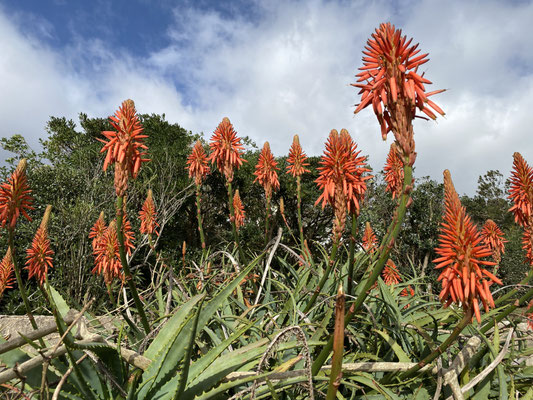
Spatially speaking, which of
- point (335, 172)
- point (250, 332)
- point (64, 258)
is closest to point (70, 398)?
point (250, 332)

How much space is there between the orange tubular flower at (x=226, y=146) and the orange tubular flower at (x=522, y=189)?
8.09 feet

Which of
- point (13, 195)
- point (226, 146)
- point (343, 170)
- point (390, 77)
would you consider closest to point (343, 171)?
point (343, 170)

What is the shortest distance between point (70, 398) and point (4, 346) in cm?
45

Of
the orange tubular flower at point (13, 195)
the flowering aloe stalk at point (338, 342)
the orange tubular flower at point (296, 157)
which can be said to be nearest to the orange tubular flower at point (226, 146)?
the orange tubular flower at point (296, 157)

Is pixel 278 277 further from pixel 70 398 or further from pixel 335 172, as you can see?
pixel 70 398

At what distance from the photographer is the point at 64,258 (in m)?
8.71

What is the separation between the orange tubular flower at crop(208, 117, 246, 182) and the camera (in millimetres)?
3643

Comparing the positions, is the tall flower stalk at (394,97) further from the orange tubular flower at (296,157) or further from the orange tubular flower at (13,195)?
the orange tubular flower at (296,157)

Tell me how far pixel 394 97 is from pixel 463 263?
2.18 ft

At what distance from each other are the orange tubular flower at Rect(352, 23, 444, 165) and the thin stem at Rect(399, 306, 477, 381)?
617mm

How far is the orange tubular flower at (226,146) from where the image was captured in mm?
3643

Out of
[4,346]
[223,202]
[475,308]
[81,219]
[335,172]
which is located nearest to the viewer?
[4,346]

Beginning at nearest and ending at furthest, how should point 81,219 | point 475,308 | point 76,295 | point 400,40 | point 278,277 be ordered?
point 475,308, point 400,40, point 278,277, point 76,295, point 81,219

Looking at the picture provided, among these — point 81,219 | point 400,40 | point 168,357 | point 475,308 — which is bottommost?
point 168,357
